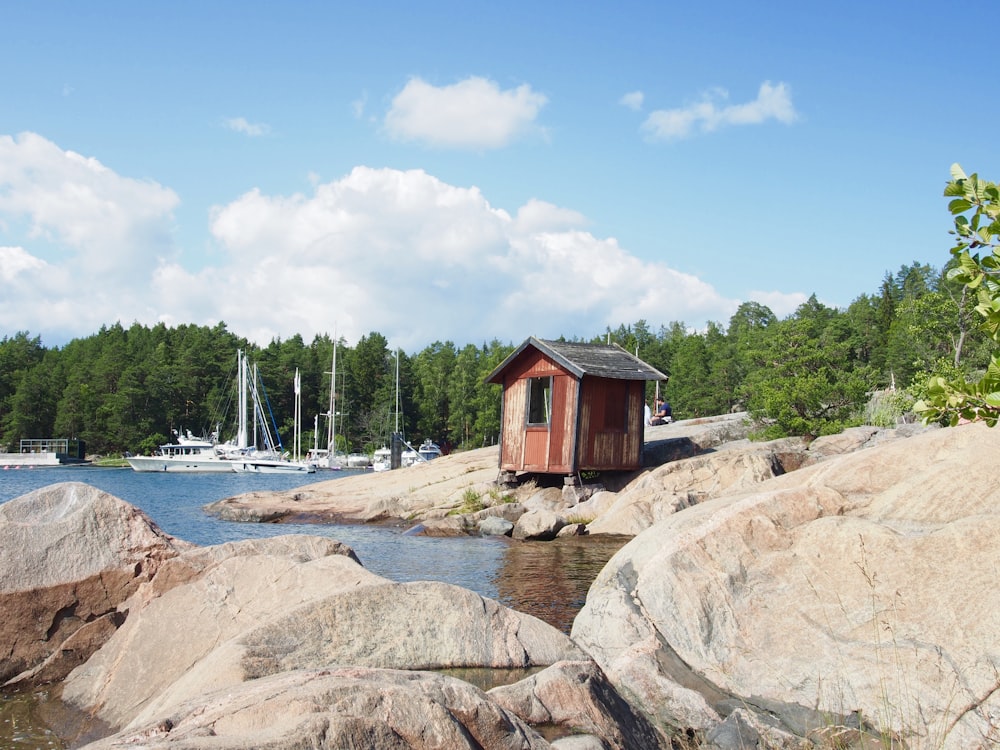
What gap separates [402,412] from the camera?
308ft

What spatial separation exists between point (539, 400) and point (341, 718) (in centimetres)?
2162

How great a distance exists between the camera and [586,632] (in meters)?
7.99

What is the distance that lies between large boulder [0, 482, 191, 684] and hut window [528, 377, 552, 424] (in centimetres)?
1675

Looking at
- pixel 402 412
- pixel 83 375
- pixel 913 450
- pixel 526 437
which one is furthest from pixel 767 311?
pixel 913 450

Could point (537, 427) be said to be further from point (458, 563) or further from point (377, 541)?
point (458, 563)

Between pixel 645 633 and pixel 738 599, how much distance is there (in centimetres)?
86

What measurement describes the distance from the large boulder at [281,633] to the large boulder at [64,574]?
1.24 feet

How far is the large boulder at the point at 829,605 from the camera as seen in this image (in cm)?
598

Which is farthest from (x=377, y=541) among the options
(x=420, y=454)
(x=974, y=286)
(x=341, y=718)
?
(x=420, y=454)

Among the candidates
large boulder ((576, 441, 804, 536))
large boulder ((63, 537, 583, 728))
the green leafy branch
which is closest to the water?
large boulder ((576, 441, 804, 536))

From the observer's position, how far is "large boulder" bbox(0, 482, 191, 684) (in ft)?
26.0

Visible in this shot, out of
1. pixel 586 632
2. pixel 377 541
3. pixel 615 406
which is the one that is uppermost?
pixel 615 406

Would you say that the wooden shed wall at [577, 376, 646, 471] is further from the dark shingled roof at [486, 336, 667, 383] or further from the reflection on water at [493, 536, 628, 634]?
the reflection on water at [493, 536, 628, 634]

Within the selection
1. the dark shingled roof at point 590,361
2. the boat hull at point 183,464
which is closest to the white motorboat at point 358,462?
the boat hull at point 183,464
